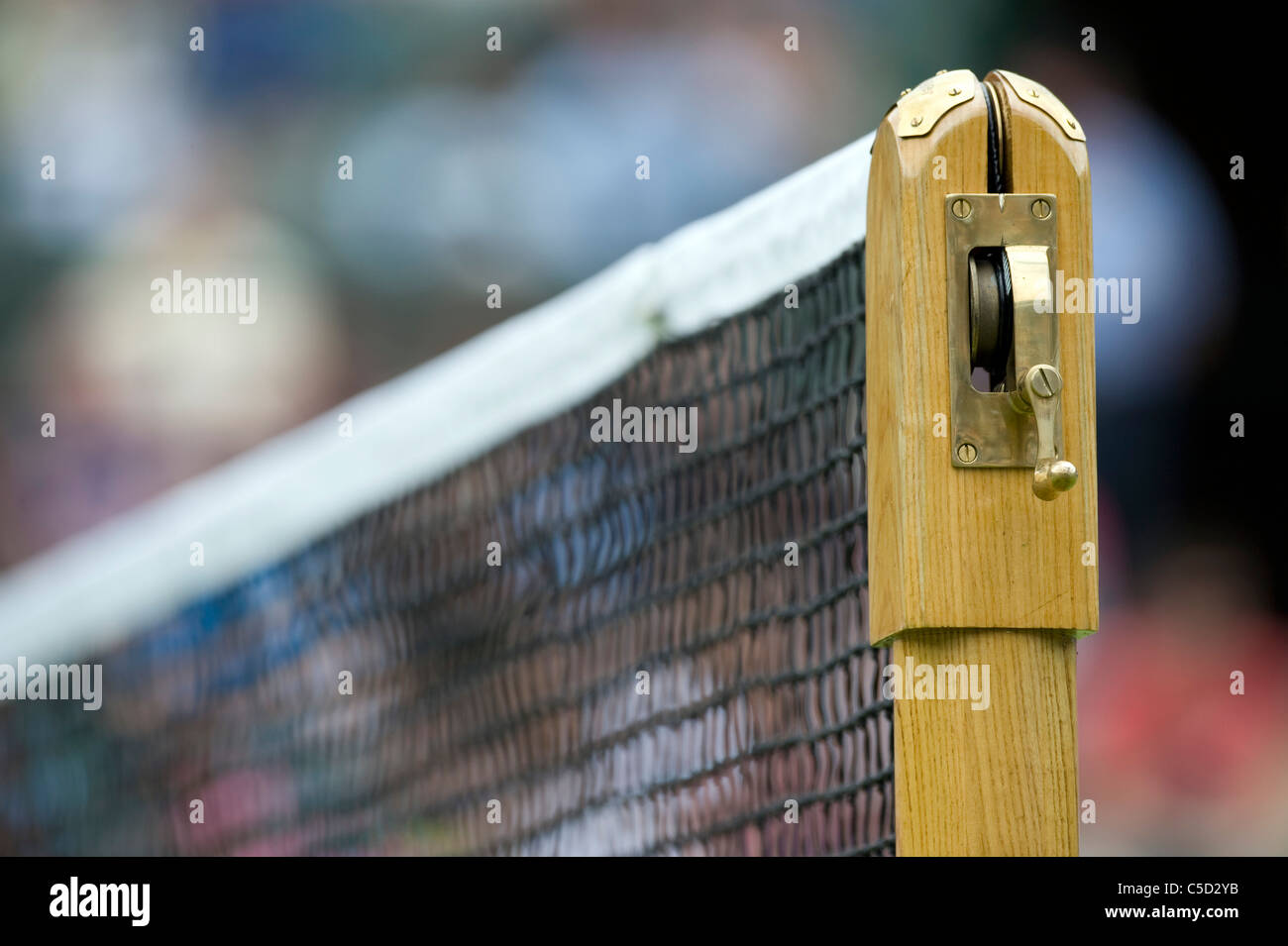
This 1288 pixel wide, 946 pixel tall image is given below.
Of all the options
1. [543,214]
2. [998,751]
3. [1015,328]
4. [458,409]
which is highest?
[543,214]

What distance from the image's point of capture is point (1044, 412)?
44 cm

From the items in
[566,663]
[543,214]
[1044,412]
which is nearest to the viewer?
[1044,412]

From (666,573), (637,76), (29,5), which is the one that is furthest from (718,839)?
(29,5)

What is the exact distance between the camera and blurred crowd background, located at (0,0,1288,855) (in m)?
2.85

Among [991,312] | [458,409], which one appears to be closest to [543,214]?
[458,409]

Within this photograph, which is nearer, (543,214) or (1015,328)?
(1015,328)

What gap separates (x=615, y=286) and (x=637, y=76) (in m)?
2.65

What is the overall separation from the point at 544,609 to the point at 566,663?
0.06 meters

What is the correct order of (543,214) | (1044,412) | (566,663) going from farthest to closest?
1. (543,214)
2. (566,663)
3. (1044,412)

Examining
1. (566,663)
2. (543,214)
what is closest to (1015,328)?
(566,663)

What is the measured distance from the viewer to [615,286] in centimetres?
83

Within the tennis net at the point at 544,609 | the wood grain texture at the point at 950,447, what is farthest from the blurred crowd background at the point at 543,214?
the wood grain texture at the point at 950,447

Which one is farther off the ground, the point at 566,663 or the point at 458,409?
the point at 458,409

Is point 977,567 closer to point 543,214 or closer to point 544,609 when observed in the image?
point 544,609
